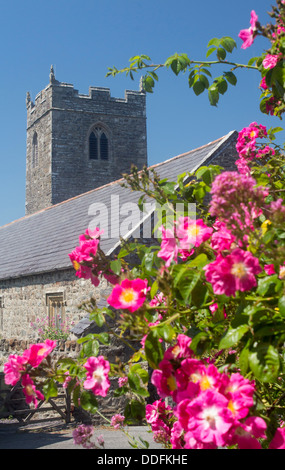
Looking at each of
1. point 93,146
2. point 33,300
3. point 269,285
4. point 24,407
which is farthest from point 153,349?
point 93,146

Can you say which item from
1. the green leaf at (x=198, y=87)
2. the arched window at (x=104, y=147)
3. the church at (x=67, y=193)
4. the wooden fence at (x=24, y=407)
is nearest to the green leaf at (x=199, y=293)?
the church at (x=67, y=193)

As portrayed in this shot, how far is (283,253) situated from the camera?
1519mm

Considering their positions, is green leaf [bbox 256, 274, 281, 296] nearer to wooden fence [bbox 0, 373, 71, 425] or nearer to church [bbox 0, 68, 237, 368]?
church [bbox 0, 68, 237, 368]

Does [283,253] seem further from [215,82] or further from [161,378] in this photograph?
[215,82]

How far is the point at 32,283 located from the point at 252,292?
1344 centimetres

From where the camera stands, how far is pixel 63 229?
16.6 metres

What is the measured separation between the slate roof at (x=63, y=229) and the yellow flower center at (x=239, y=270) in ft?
31.6

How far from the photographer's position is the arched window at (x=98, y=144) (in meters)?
34.2

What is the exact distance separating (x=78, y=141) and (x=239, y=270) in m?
33.1

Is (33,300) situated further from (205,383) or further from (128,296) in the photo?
(205,383)

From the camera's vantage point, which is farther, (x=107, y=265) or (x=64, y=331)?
(x=64, y=331)

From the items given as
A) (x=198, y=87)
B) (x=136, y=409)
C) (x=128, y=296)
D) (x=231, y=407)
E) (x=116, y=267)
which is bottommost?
(x=136, y=409)
